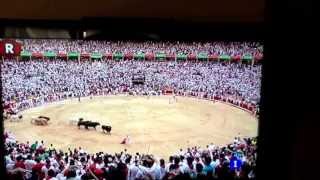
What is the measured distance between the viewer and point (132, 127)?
3.00m

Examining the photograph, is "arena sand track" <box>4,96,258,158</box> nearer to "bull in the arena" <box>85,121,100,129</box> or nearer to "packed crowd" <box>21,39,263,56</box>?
"bull in the arena" <box>85,121,100,129</box>

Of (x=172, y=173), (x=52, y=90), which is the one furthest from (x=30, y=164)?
(x=172, y=173)

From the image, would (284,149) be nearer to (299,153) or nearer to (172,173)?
(299,153)

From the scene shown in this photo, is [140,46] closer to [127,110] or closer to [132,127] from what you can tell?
[127,110]

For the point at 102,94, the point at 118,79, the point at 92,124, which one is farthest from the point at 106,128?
the point at 118,79

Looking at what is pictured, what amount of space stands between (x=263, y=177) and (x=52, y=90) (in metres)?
1.57

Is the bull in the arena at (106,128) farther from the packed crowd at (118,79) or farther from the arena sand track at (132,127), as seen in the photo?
the packed crowd at (118,79)

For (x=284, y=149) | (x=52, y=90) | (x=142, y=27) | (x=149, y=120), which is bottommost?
(x=284, y=149)

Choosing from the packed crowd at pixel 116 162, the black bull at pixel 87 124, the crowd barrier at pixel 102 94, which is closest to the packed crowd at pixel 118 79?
the crowd barrier at pixel 102 94

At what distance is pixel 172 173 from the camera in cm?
305

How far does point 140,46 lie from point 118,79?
294 millimetres

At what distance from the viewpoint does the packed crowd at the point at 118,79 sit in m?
2.95

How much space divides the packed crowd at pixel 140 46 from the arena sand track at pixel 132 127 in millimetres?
341

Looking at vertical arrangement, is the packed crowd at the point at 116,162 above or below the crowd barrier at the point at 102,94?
below
